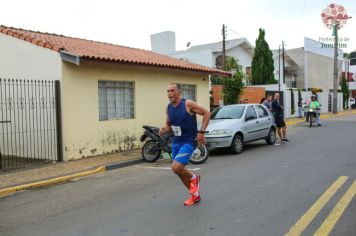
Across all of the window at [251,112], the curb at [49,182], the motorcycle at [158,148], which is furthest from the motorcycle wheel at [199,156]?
the window at [251,112]

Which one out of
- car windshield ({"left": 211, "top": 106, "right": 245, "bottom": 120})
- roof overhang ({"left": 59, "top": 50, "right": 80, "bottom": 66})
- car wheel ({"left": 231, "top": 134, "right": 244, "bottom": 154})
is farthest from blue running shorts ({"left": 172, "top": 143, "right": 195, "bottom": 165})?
car windshield ({"left": 211, "top": 106, "right": 245, "bottom": 120})

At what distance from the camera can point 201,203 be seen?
21.1ft

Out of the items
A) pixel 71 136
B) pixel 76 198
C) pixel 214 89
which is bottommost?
pixel 76 198

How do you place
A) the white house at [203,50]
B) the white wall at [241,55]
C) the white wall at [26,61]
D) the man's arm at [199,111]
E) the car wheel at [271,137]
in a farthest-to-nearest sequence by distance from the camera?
the white wall at [241,55] < the white house at [203,50] < the car wheel at [271,137] < the white wall at [26,61] < the man's arm at [199,111]

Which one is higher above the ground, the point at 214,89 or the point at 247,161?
the point at 214,89

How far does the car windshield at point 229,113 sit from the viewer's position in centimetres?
1299

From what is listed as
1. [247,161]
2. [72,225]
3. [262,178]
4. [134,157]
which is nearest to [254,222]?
[72,225]

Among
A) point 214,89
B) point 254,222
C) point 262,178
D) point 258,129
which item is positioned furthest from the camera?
point 214,89

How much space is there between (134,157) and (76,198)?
477cm

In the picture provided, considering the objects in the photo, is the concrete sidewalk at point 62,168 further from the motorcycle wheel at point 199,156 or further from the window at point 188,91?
the window at point 188,91

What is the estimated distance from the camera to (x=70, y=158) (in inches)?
466

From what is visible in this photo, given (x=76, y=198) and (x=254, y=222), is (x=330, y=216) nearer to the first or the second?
(x=254, y=222)

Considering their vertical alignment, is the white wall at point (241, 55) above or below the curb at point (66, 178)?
above

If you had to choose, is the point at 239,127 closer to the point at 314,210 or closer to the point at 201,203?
the point at 201,203
